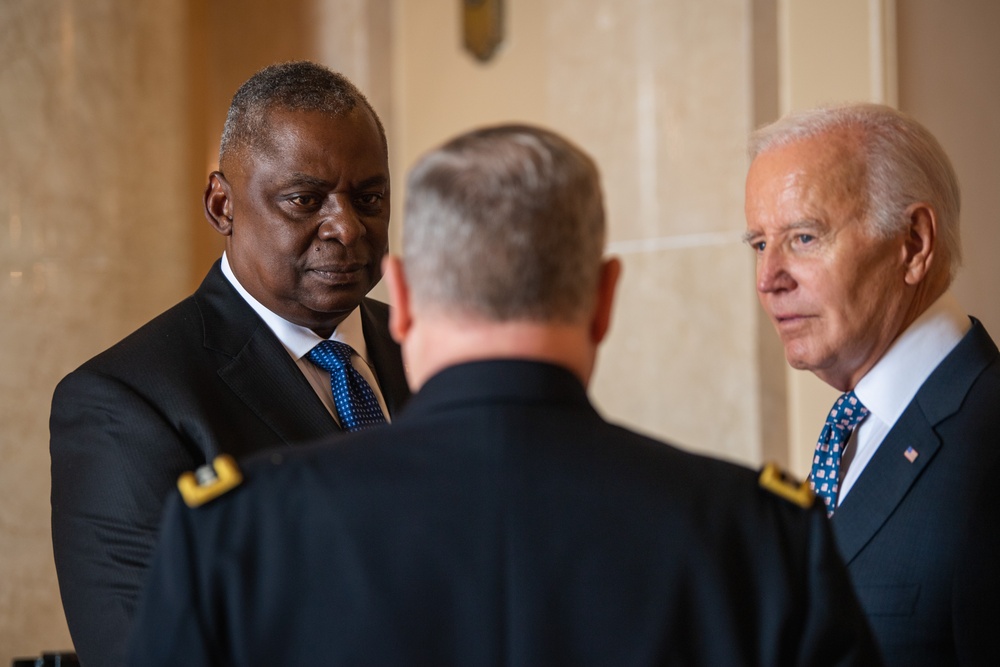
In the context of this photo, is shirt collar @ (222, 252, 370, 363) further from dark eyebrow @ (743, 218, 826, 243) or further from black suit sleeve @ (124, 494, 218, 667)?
black suit sleeve @ (124, 494, 218, 667)

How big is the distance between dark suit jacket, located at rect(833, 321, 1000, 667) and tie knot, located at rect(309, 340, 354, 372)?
1.07 meters

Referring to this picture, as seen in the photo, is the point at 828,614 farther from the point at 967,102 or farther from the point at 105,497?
the point at 967,102

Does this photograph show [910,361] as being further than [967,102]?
No

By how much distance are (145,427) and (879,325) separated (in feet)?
4.82

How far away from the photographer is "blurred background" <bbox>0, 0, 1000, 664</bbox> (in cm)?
454

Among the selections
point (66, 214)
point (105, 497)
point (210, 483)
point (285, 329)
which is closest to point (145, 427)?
point (105, 497)

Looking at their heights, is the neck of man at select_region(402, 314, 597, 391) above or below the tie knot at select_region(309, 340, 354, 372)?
above

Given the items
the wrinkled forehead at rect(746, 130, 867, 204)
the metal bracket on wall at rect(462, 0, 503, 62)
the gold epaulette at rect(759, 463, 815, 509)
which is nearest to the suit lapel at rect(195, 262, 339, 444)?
the wrinkled forehead at rect(746, 130, 867, 204)

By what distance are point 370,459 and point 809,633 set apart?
0.56m

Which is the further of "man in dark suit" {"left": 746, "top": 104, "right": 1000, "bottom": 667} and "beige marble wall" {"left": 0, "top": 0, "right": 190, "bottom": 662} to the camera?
"beige marble wall" {"left": 0, "top": 0, "right": 190, "bottom": 662}

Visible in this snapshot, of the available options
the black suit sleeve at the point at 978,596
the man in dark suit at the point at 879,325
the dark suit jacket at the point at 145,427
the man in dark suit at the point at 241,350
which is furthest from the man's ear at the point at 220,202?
the black suit sleeve at the point at 978,596

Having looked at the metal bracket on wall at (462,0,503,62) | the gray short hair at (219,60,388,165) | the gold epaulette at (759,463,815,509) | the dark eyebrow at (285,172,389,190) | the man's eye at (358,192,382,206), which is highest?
the metal bracket on wall at (462,0,503,62)

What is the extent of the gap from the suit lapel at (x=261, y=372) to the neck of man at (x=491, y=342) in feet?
3.33

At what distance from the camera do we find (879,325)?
246cm
